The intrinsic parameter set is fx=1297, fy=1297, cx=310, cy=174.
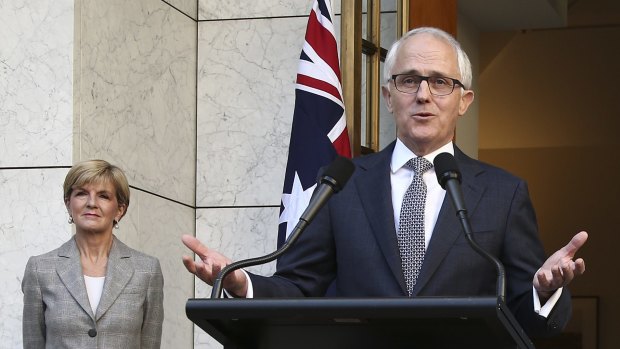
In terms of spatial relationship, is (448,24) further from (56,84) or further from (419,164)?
(419,164)

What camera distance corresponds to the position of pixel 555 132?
1216 centimetres

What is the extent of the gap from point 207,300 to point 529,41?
9725 mm

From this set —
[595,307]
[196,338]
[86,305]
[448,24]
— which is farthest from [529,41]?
[86,305]

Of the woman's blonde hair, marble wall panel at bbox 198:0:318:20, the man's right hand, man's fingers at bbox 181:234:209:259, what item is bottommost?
the man's right hand

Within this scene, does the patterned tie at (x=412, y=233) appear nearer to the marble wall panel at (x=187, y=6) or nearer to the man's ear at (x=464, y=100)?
the man's ear at (x=464, y=100)

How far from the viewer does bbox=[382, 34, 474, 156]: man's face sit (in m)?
3.45

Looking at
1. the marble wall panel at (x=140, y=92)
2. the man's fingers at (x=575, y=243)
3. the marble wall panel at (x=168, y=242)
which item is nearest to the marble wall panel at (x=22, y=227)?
the marble wall panel at (x=140, y=92)

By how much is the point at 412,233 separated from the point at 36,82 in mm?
2625

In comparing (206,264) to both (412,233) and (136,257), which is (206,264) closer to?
(412,233)

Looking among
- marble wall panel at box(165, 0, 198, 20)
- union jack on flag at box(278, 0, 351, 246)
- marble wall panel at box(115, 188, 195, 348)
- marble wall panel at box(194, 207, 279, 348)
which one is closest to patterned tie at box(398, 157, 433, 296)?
union jack on flag at box(278, 0, 351, 246)

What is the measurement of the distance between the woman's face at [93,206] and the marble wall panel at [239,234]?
1566mm

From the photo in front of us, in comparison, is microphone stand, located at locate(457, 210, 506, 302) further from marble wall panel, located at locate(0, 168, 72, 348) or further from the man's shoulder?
marble wall panel, located at locate(0, 168, 72, 348)

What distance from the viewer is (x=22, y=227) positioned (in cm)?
541

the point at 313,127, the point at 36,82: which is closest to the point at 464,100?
the point at 313,127
